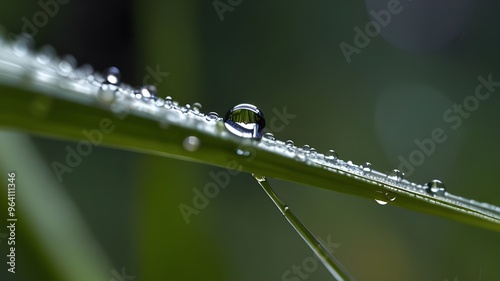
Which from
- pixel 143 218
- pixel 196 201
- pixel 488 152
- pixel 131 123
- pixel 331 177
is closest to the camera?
pixel 131 123

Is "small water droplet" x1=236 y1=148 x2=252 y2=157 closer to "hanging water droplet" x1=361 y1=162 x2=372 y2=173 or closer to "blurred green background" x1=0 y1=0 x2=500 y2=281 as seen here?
"hanging water droplet" x1=361 y1=162 x2=372 y2=173

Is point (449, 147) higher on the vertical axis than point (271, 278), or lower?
higher

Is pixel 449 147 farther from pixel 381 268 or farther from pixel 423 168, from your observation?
pixel 381 268

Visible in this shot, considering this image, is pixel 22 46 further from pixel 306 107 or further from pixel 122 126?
pixel 306 107

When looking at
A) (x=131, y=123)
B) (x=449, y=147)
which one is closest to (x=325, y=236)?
(x=449, y=147)

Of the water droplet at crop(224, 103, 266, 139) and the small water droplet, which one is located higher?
the water droplet at crop(224, 103, 266, 139)

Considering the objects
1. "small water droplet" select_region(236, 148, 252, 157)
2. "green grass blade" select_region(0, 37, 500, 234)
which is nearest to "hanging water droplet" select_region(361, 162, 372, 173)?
"green grass blade" select_region(0, 37, 500, 234)
